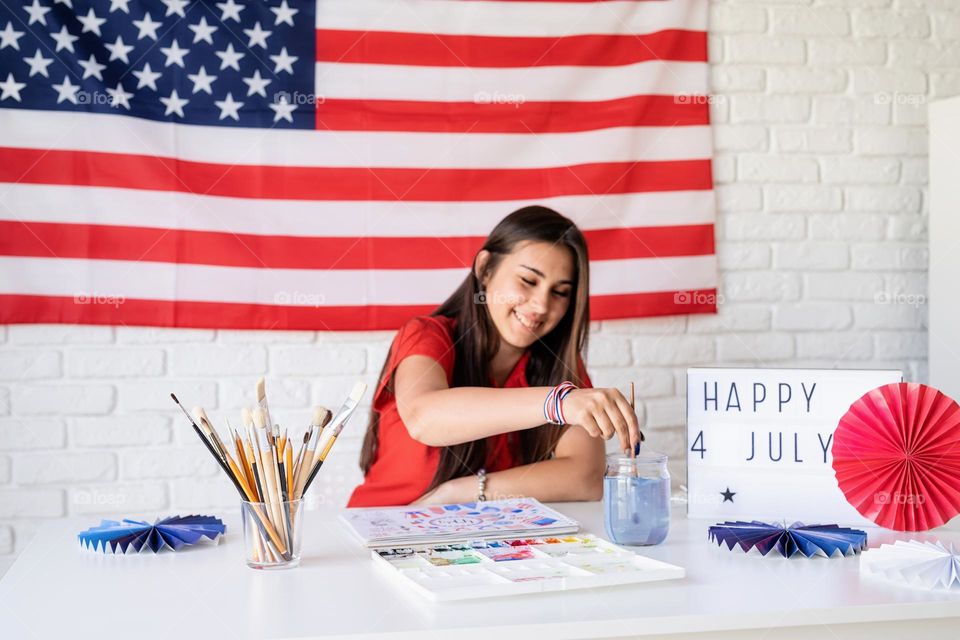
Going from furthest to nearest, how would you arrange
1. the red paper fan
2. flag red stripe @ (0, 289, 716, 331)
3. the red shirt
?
flag red stripe @ (0, 289, 716, 331) < the red shirt < the red paper fan

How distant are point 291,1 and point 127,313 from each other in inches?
33.8

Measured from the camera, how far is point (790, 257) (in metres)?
2.68

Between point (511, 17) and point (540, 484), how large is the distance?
1.34 m

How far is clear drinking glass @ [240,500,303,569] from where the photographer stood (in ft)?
4.00

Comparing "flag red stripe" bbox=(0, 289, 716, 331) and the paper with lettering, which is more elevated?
"flag red stripe" bbox=(0, 289, 716, 331)

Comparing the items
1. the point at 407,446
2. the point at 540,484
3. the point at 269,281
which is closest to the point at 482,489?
the point at 540,484

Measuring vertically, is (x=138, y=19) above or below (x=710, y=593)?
above

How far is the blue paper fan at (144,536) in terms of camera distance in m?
1.31

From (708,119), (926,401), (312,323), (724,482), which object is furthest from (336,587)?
(708,119)

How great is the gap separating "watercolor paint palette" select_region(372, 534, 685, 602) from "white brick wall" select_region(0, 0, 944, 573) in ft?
4.00

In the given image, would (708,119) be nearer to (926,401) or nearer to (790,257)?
(790,257)

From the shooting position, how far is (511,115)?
2500 mm

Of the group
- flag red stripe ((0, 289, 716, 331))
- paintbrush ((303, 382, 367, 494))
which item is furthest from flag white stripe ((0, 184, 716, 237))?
paintbrush ((303, 382, 367, 494))

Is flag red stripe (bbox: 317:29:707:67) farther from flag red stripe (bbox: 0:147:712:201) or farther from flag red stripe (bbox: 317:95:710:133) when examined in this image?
flag red stripe (bbox: 0:147:712:201)
